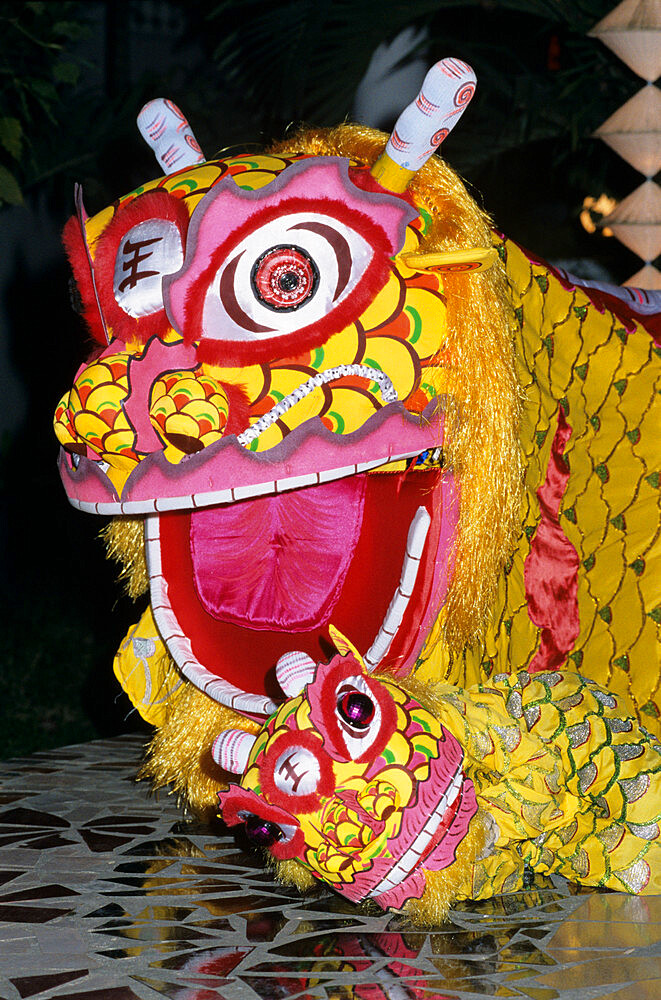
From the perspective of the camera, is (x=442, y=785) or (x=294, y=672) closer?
(x=442, y=785)

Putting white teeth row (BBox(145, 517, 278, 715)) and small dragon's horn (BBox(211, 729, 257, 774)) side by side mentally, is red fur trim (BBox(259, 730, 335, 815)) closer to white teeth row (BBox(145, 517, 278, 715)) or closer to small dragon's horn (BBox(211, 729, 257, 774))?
small dragon's horn (BBox(211, 729, 257, 774))

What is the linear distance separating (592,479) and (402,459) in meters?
0.36

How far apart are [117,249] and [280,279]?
0.25m

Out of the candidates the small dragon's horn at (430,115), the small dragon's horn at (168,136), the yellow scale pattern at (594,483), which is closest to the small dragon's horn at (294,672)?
the yellow scale pattern at (594,483)

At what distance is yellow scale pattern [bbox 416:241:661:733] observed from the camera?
1719 mm

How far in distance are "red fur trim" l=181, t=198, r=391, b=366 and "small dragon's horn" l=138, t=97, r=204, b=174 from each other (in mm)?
325

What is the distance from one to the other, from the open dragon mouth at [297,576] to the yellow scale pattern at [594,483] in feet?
0.51

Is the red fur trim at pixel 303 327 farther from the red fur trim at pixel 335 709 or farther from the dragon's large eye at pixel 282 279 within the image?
the red fur trim at pixel 335 709

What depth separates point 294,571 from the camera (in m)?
1.65

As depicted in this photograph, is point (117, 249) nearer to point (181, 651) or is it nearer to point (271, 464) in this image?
point (271, 464)

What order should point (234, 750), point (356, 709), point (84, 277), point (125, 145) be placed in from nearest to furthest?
point (356, 709) < point (234, 750) < point (84, 277) < point (125, 145)

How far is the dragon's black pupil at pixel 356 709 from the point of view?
4.50 ft

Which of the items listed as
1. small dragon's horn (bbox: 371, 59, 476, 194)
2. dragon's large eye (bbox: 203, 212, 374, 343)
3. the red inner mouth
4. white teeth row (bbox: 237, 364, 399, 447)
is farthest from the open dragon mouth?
small dragon's horn (bbox: 371, 59, 476, 194)

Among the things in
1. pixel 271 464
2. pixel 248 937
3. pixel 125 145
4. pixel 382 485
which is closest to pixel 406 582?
pixel 382 485
